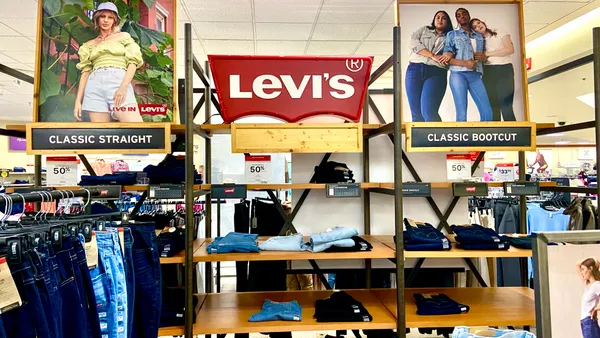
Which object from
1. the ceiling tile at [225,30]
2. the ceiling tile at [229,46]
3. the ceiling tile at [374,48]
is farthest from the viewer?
the ceiling tile at [374,48]

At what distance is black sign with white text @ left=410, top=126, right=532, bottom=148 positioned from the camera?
8.51ft

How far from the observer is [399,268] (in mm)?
2498

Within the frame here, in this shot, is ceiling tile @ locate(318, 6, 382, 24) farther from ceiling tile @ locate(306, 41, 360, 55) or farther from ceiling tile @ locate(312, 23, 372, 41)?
ceiling tile @ locate(306, 41, 360, 55)

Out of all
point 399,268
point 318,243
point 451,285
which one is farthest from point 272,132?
point 451,285

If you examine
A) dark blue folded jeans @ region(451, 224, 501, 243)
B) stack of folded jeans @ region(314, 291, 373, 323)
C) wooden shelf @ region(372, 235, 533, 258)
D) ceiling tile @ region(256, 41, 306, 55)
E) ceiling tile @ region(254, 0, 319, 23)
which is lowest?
stack of folded jeans @ region(314, 291, 373, 323)

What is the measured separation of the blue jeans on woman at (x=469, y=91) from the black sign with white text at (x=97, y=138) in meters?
2.04

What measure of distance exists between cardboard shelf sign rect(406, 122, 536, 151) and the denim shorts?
6.18 ft

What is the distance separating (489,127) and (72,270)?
250 centimetres

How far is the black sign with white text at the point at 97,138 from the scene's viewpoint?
7.96ft

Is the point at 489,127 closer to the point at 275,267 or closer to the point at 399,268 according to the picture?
the point at 399,268

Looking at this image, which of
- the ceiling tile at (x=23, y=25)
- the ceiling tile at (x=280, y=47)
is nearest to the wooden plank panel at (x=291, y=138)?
the ceiling tile at (x=280, y=47)

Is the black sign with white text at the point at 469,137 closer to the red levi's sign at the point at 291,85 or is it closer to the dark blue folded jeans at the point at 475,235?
the red levi's sign at the point at 291,85

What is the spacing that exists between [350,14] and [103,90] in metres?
2.85

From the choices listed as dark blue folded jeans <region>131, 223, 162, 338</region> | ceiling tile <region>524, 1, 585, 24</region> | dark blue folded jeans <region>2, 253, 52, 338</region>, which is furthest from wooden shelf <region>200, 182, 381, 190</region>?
ceiling tile <region>524, 1, 585, 24</region>
